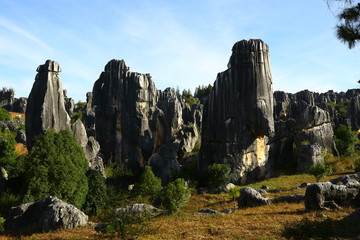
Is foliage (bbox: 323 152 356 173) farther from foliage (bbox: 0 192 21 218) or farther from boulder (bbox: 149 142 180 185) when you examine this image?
foliage (bbox: 0 192 21 218)

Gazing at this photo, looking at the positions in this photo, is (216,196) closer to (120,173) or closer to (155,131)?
(120,173)

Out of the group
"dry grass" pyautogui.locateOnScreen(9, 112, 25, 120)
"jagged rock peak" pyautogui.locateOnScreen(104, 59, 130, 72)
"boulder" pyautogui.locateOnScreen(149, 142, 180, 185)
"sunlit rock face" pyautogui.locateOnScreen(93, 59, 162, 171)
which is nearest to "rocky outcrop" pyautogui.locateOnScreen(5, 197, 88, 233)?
"boulder" pyautogui.locateOnScreen(149, 142, 180, 185)

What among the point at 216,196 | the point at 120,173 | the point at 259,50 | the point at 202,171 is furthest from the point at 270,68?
the point at 120,173

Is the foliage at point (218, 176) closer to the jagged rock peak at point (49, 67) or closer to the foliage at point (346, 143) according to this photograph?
the jagged rock peak at point (49, 67)

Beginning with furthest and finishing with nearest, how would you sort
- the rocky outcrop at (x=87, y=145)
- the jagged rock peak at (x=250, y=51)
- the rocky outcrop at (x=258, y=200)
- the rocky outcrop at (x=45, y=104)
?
the rocky outcrop at (x=87, y=145)
the jagged rock peak at (x=250, y=51)
the rocky outcrop at (x=45, y=104)
the rocky outcrop at (x=258, y=200)

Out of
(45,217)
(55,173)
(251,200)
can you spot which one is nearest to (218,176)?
(251,200)

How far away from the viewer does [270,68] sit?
3259 centimetres

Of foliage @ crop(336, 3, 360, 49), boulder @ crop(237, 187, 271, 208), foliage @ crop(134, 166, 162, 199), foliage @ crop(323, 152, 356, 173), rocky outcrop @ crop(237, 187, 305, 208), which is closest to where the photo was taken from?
foliage @ crop(336, 3, 360, 49)

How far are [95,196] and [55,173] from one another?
4.11m

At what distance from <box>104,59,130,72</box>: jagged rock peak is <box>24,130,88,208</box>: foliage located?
23.3m

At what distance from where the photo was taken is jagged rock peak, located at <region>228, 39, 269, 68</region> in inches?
1252

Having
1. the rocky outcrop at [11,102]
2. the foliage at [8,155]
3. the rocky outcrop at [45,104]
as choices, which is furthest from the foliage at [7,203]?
the rocky outcrop at [11,102]

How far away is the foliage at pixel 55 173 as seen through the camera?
72.1ft

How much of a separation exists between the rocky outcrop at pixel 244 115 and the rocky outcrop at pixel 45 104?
14.9 metres
